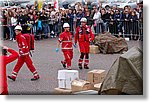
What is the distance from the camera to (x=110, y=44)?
513 inches

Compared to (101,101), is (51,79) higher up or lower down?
lower down

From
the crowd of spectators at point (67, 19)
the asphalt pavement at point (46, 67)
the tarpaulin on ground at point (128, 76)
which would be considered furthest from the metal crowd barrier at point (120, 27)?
the tarpaulin on ground at point (128, 76)

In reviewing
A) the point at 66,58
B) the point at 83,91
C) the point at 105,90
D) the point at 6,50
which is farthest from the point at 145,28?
the point at 66,58

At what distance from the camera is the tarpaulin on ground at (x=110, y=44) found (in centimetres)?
1283

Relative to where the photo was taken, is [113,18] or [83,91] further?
[113,18]

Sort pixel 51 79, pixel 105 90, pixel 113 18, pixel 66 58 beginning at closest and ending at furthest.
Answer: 1. pixel 105 90
2. pixel 51 79
3. pixel 66 58
4. pixel 113 18

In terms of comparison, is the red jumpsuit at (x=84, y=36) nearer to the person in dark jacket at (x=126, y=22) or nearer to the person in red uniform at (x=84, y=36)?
the person in red uniform at (x=84, y=36)

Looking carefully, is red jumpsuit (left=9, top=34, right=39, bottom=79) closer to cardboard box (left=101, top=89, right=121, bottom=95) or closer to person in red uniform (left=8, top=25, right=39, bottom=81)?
person in red uniform (left=8, top=25, right=39, bottom=81)

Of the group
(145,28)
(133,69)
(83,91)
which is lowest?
(83,91)

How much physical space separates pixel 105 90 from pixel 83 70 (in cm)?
461

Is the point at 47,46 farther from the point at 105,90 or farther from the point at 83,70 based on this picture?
the point at 105,90

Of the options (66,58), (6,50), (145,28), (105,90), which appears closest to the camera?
(145,28)

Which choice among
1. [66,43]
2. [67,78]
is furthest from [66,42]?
[67,78]

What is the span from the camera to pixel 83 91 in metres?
5.91
